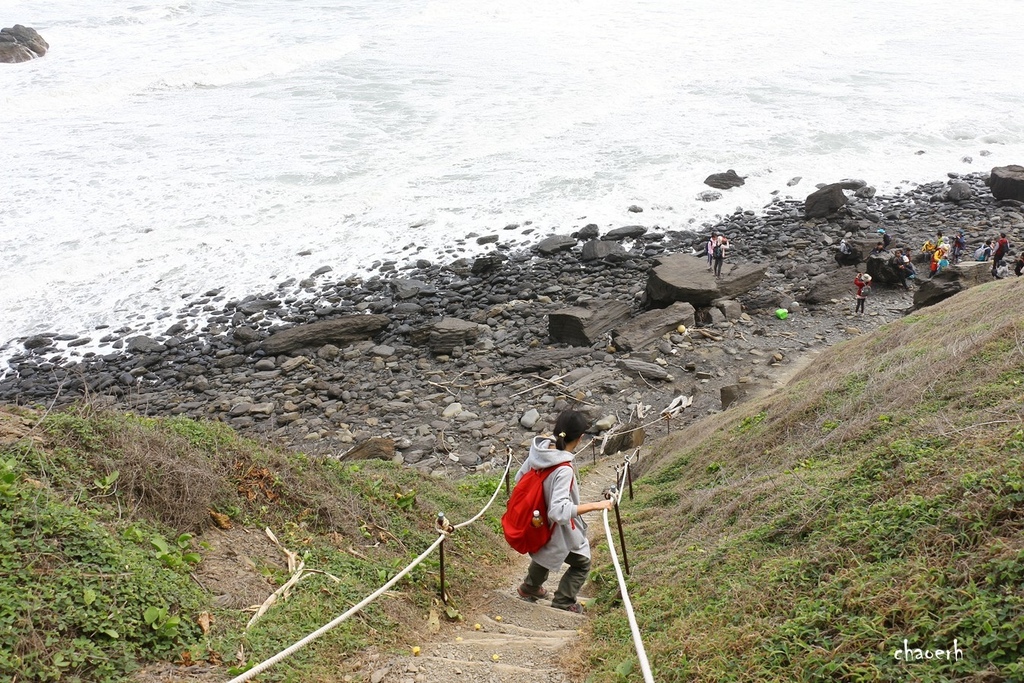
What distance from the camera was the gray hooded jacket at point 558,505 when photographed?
5.27 meters

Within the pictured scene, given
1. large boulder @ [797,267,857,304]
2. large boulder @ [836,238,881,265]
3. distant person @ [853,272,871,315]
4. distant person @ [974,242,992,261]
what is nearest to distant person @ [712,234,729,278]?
large boulder @ [797,267,857,304]

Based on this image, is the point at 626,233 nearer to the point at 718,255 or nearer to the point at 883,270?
the point at 718,255

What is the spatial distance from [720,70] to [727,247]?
27.1 meters

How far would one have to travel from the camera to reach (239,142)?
3350 centimetres

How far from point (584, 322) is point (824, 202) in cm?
1129

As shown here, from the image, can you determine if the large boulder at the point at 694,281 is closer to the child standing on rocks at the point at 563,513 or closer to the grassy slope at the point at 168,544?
the grassy slope at the point at 168,544

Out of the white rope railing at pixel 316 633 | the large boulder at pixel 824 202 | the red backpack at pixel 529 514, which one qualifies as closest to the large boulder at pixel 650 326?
the large boulder at pixel 824 202

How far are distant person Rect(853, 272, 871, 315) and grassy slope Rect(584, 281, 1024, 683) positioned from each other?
11.3 meters

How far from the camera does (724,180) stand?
91.8 feet

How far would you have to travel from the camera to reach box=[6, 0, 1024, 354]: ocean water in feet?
81.0

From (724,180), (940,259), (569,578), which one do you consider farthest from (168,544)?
(724,180)

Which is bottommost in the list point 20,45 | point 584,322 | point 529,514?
point 584,322

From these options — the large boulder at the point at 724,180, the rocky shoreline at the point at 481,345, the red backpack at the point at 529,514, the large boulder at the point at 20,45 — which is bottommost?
the rocky shoreline at the point at 481,345

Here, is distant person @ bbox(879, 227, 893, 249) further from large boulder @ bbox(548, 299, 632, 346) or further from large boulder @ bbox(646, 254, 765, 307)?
large boulder @ bbox(548, 299, 632, 346)
